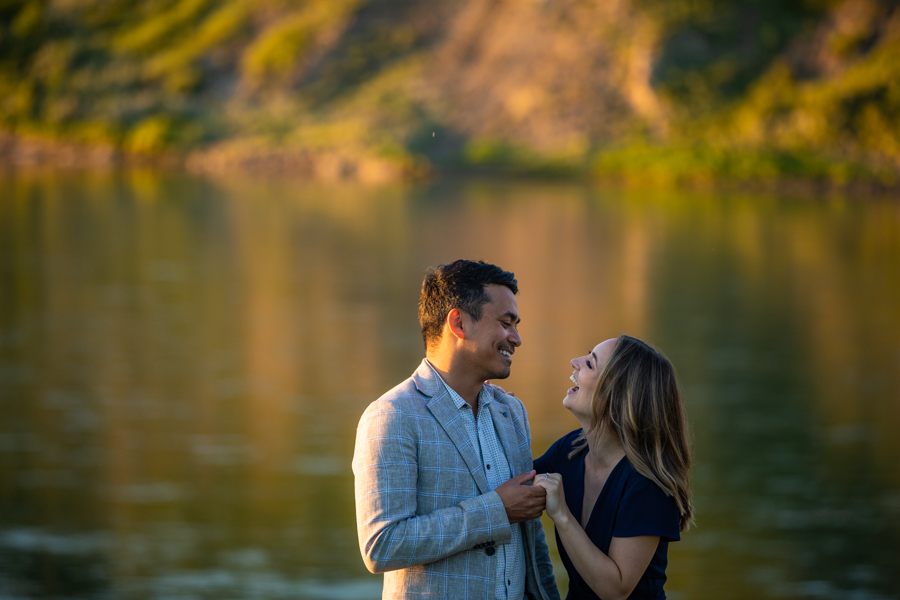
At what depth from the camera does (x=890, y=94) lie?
305ft

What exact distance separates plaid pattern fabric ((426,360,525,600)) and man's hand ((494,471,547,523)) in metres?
0.11

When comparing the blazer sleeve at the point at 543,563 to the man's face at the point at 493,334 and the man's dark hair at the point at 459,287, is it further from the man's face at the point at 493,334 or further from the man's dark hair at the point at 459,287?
the man's dark hair at the point at 459,287

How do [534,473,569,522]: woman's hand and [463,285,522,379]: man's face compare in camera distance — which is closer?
[534,473,569,522]: woman's hand

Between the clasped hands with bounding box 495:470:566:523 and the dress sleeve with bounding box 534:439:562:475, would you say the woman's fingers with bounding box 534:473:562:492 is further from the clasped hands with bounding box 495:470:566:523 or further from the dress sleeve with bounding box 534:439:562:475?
the dress sleeve with bounding box 534:439:562:475

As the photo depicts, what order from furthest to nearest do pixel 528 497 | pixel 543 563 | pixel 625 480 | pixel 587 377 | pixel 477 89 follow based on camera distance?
1. pixel 477 89
2. pixel 543 563
3. pixel 587 377
4. pixel 625 480
5. pixel 528 497

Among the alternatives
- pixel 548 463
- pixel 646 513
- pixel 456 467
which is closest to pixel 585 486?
pixel 548 463

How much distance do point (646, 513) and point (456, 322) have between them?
0.95 metres

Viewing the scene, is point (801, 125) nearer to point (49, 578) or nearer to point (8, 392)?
point (8, 392)

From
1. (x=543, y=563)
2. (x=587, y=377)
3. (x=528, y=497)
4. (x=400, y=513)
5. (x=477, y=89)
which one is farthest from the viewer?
(x=477, y=89)

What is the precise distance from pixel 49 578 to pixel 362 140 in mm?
85364

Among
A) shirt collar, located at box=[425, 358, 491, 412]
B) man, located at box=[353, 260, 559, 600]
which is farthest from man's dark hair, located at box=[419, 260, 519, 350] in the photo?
shirt collar, located at box=[425, 358, 491, 412]

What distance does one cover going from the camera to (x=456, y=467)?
360 cm

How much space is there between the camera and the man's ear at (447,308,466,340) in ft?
12.3

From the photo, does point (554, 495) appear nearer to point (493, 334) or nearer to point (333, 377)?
point (493, 334)
